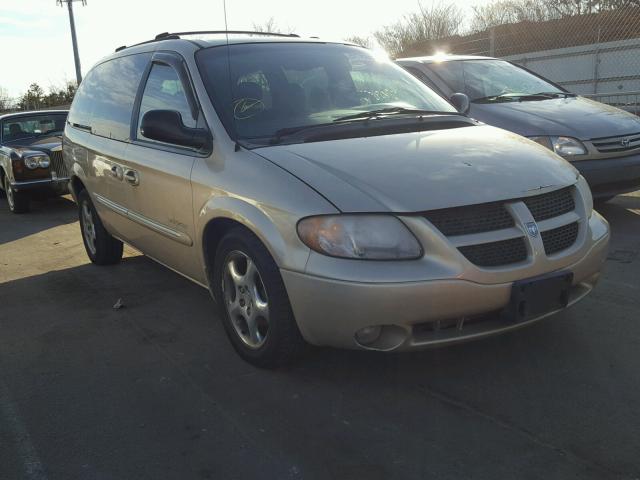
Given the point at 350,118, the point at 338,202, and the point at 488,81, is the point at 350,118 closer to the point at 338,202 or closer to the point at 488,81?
the point at 338,202

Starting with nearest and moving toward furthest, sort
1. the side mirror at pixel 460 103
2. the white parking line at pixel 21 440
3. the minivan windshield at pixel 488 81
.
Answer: the white parking line at pixel 21 440 < the side mirror at pixel 460 103 < the minivan windshield at pixel 488 81

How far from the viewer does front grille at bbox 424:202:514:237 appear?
2.94 meters

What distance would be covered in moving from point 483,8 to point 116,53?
688 inches

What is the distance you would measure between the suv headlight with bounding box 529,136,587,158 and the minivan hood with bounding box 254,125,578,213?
236 cm

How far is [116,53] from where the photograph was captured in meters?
5.41

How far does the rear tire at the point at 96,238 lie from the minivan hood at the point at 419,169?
288 cm

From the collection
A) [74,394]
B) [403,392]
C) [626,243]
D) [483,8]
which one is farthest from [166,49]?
[483,8]

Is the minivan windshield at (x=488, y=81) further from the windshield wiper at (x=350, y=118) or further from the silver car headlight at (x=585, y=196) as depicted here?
the silver car headlight at (x=585, y=196)

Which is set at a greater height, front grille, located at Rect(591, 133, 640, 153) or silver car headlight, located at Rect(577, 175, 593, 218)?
silver car headlight, located at Rect(577, 175, 593, 218)

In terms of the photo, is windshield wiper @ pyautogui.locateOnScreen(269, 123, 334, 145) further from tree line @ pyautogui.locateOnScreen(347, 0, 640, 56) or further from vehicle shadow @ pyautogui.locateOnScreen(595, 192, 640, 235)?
tree line @ pyautogui.locateOnScreen(347, 0, 640, 56)

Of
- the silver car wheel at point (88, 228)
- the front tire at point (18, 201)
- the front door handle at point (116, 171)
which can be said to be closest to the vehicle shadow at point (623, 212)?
the front door handle at point (116, 171)

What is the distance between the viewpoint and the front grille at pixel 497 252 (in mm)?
2936

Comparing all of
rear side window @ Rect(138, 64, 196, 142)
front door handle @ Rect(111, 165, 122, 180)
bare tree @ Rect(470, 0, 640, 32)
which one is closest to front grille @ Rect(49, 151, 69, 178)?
front door handle @ Rect(111, 165, 122, 180)

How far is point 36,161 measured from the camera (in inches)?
385
